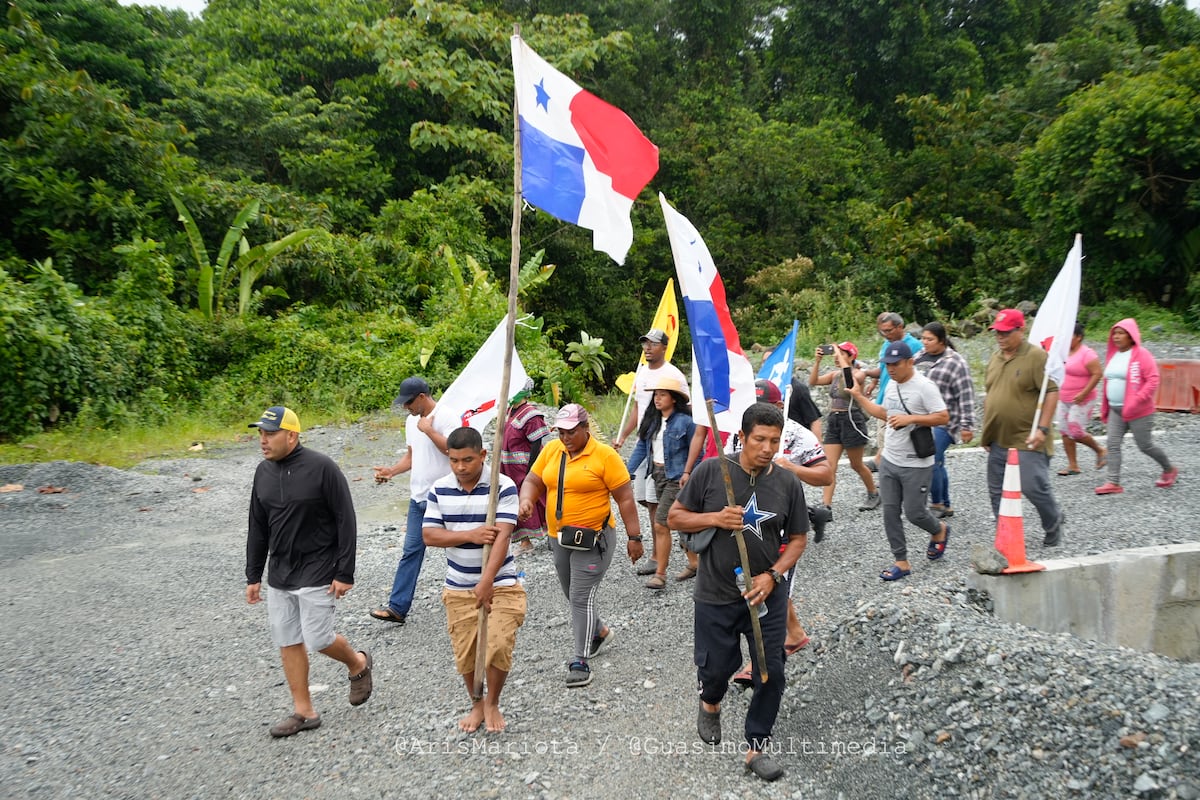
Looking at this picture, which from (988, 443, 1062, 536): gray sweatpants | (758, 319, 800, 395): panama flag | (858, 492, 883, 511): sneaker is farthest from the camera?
(858, 492, 883, 511): sneaker

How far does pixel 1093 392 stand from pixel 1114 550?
2.52 meters

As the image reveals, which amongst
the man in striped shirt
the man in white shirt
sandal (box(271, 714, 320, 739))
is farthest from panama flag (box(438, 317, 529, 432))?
sandal (box(271, 714, 320, 739))

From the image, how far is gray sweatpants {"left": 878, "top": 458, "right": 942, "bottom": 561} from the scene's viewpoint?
6406 millimetres

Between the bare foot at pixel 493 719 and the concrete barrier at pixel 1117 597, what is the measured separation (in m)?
3.12

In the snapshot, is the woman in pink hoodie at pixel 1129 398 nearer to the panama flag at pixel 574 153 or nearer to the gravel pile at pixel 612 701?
the gravel pile at pixel 612 701

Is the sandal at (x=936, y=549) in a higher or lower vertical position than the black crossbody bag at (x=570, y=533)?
lower

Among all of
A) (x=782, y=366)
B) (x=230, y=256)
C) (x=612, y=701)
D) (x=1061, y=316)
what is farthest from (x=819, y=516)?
(x=230, y=256)

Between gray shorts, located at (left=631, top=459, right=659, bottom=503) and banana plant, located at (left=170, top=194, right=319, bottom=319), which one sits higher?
banana plant, located at (left=170, top=194, right=319, bottom=319)

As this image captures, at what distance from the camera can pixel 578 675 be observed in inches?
212

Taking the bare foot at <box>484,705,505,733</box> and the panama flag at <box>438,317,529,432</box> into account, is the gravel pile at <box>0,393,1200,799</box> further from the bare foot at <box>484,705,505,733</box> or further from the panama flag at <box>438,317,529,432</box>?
the panama flag at <box>438,317,529,432</box>

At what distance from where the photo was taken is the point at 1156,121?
15781 mm

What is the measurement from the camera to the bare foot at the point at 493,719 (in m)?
4.80

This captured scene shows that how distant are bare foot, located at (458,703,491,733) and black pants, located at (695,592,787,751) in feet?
4.36

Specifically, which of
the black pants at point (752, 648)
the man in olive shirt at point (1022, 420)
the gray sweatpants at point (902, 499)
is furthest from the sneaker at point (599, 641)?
the man in olive shirt at point (1022, 420)
